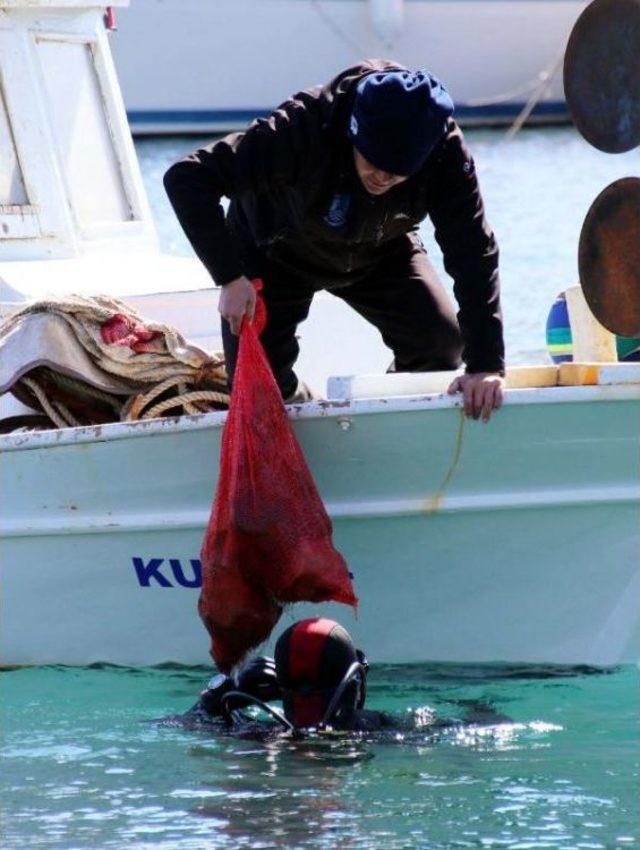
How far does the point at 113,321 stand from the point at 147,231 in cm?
171

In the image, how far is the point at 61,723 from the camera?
6.27 meters

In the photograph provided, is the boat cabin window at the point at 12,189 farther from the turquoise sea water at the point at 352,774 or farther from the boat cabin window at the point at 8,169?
the turquoise sea water at the point at 352,774

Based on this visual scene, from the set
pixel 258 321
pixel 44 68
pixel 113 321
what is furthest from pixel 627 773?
pixel 44 68

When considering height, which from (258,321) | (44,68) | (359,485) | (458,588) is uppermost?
(44,68)

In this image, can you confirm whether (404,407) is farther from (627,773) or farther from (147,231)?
(147,231)

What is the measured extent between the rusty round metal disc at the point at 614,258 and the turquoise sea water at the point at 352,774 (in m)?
1.19

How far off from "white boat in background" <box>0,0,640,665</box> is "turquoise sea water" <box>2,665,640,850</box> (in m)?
0.16

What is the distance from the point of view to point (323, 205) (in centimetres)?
585

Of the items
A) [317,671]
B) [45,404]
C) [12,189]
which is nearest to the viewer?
[317,671]

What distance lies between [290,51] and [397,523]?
3163 centimetres

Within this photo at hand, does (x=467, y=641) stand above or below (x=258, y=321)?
below

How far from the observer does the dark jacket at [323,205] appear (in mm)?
5730

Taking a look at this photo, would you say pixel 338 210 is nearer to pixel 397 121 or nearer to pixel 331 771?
pixel 397 121

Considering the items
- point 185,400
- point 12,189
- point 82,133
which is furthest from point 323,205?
point 82,133
